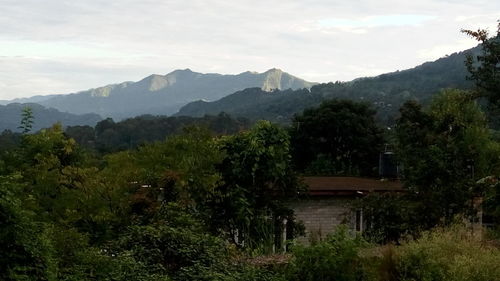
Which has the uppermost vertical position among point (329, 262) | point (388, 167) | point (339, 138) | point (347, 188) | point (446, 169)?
point (339, 138)

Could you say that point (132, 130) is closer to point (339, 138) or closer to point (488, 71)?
point (339, 138)

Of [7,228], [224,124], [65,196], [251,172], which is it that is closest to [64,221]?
[65,196]

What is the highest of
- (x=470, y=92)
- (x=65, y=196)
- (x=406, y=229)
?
(x=470, y=92)

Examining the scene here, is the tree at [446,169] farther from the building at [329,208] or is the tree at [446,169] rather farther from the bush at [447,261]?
the bush at [447,261]

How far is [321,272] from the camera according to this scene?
9.63 meters

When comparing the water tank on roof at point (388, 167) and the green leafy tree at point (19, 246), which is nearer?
the green leafy tree at point (19, 246)

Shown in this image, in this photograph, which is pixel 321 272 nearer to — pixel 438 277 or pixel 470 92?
pixel 438 277

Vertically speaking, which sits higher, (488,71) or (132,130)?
(488,71)

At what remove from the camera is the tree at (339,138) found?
4325cm

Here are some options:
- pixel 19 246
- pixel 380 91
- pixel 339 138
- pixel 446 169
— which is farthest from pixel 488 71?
pixel 380 91

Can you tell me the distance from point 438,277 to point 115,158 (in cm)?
731

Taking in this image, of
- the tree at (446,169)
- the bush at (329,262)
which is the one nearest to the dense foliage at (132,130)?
the tree at (446,169)

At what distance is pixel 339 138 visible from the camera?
44.2m

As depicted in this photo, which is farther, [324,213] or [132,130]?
[132,130]
